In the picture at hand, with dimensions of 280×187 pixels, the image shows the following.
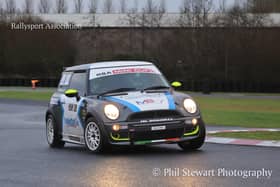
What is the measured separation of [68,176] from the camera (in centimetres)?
909

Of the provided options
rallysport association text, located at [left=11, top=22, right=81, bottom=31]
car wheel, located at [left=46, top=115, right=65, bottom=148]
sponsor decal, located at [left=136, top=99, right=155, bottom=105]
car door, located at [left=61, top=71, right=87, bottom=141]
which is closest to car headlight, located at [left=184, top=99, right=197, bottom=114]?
sponsor decal, located at [left=136, top=99, right=155, bottom=105]

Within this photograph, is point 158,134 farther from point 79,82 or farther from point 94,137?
point 79,82

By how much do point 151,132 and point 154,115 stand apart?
29 centimetres

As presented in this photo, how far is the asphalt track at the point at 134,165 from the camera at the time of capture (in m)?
8.41

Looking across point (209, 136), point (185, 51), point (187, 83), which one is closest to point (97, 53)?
point (185, 51)

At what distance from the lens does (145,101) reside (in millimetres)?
11266

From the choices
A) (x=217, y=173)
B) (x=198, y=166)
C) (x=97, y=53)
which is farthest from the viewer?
(x=97, y=53)

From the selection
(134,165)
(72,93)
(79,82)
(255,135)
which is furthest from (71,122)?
(255,135)

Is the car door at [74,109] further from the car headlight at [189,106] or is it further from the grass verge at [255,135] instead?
the grass verge at [255,135]

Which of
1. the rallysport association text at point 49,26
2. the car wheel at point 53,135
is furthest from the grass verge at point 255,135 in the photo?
the rallysport association text at point 49,26

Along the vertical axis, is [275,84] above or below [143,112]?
below

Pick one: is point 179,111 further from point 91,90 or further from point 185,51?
point 185,51

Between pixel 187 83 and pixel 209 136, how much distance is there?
4325 cm

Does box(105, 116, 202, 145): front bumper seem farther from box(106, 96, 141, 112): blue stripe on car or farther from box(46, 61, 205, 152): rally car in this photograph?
Answer: box(106, 96, 141, 112): blue stripe on car
